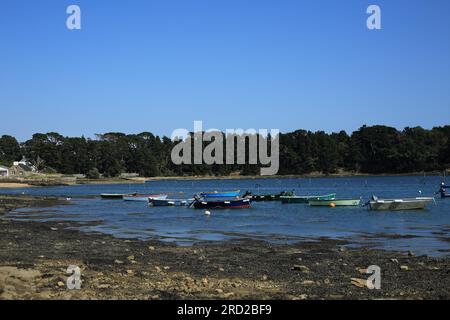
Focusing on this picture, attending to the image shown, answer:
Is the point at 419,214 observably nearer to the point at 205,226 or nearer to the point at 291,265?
the point at 205,226

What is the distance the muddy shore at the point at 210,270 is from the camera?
14023 millimetres

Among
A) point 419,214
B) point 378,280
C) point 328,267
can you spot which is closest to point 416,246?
point 328,267

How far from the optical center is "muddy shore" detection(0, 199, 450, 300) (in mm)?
14023

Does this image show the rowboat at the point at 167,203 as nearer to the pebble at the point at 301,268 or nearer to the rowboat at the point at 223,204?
the rowboat at the point at 223,204

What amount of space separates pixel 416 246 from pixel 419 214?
957 inches

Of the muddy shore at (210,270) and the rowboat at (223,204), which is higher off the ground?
the muddy shore at (210,270)

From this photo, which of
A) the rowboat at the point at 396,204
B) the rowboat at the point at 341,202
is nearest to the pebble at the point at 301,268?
the rowboat at the point at 396,204

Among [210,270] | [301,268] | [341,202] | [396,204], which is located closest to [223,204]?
[341,202]

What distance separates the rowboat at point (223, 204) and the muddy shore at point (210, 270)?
3245 centimetres

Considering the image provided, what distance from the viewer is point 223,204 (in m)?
61.0

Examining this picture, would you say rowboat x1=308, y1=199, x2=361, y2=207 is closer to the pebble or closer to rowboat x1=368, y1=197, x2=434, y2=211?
rowboat x1=368, y1=197, x2=434, y2=211

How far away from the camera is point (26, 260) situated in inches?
766

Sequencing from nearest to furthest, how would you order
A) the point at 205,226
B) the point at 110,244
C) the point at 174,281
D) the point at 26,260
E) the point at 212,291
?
the point at 212,291 → the point at 174,281 → the point at 26,260 → the point at 110,244 → the point at 205,226

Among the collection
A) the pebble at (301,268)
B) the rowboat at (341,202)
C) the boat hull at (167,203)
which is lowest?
the boat hull at (167,203)
